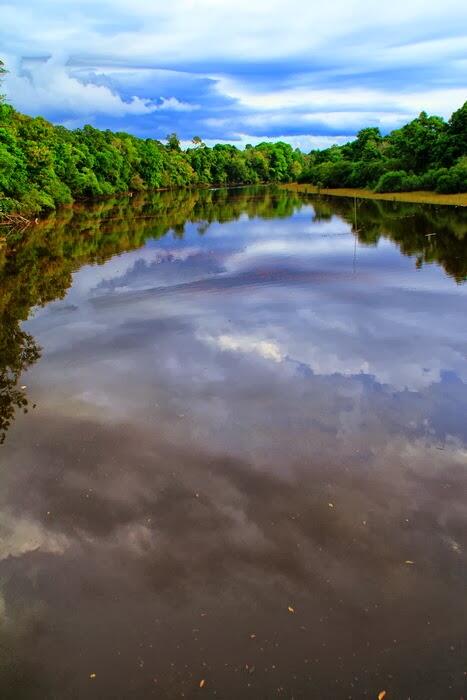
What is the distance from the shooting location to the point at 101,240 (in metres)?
38.0

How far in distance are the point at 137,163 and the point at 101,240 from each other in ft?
230

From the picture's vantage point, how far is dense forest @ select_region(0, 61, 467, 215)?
155 feet

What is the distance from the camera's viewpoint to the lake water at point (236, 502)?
19.1 ft

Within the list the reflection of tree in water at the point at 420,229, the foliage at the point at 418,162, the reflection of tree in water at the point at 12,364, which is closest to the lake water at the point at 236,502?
the reflection of tree in water at the point at 12,364

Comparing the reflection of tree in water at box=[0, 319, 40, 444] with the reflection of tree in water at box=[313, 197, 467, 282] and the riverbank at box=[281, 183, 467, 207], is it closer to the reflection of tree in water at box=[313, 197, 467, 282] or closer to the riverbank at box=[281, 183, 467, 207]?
the reflection of tree in water at box=[313, 197, 467, 282]

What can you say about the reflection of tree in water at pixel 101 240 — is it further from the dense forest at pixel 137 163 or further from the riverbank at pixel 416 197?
the dense forest at pixel 137 163

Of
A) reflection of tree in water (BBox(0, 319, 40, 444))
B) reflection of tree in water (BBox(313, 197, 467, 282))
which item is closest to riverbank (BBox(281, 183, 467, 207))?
reflection of tree in water (BBox(313, 197, 467, 282))

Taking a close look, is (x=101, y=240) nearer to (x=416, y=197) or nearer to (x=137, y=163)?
(x=416, y=197)

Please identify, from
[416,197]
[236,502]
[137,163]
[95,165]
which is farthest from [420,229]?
[137,163]

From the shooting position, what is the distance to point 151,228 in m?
45.4

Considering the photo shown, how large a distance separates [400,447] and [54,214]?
180 ft

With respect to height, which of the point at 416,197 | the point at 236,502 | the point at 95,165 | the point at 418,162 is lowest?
the point at 236,502

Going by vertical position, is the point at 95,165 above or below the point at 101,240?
above

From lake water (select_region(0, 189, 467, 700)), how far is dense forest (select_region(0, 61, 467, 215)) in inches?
1225
